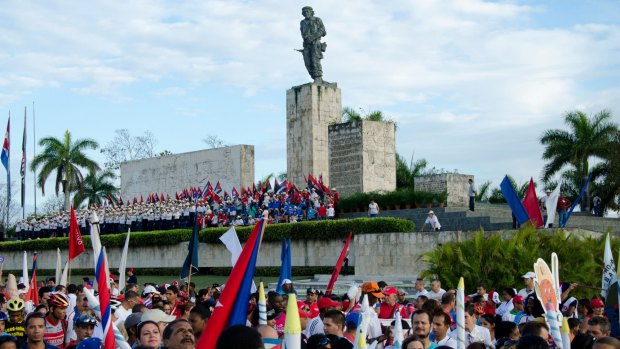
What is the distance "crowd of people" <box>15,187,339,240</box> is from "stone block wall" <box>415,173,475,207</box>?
3609mm

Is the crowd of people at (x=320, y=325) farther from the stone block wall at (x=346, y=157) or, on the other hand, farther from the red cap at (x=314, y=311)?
the stone block wall at (x=346, y=157)

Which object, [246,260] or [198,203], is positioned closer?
[246,260]

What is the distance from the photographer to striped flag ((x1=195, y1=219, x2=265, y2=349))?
213 inches

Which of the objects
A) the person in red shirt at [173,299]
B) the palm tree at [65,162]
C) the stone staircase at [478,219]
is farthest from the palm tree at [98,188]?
the person in red shirt at [173,299]

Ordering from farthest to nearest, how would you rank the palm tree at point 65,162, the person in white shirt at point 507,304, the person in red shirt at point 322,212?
1. the palm tree at point 65,162
2. the person in red shirt at point 322,212
3. the person in white shirt at point 507,304

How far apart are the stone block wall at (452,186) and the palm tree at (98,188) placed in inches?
1185

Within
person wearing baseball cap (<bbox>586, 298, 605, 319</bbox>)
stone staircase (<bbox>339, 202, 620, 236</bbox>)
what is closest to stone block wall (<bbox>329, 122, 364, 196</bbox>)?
stone staircase (<bbox>339, 202, 620, 236</bbox>)

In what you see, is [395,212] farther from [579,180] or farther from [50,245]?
[50,245]

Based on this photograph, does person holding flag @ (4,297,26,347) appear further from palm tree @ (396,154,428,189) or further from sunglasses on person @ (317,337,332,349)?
palm tree @ (396,154,428,189)

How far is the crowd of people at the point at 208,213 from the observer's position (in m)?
33.3

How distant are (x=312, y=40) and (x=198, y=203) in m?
7.63

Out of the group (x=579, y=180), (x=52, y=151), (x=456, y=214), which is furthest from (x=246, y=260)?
(x=52, y=151)

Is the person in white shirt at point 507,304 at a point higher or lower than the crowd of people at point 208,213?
lower

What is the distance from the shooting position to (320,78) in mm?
36938
